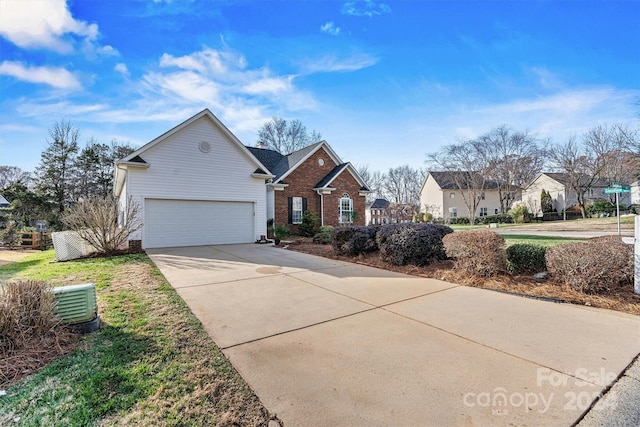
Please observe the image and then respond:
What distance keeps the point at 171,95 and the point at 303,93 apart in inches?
211

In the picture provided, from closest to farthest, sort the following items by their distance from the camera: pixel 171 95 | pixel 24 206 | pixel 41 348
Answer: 1. pixel 41 348
2. pixel 171 95
3. pixel 24 206

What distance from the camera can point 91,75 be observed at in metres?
10.4

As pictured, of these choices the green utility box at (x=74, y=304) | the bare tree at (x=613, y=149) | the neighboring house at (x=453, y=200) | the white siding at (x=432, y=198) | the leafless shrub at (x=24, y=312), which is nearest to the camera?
the leafless shrub at (x=24, y=312)

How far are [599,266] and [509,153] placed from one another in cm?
3715

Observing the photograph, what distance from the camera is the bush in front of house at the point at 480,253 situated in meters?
6.09

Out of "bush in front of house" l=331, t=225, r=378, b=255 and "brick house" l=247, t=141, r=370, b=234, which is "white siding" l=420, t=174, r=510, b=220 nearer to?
"brick house" l=247, t=141, r=370, b=234

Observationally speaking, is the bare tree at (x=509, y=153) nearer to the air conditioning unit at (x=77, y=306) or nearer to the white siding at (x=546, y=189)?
the white siding at (x=546, y=189)

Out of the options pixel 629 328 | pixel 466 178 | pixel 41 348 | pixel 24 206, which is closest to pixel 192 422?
pixel 41 348

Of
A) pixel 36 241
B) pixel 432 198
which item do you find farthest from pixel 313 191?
pixel 432 198

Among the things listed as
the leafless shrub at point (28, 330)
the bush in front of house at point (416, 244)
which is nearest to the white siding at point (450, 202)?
the bush in front of house at point (416, 244)

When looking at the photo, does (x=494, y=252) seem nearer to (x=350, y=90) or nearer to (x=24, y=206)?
(x=350, y=90)

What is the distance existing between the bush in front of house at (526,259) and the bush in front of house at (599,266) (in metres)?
0.81

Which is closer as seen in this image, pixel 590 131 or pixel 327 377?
pixel 327 377

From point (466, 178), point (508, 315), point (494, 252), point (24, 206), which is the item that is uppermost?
point (466, 178)
